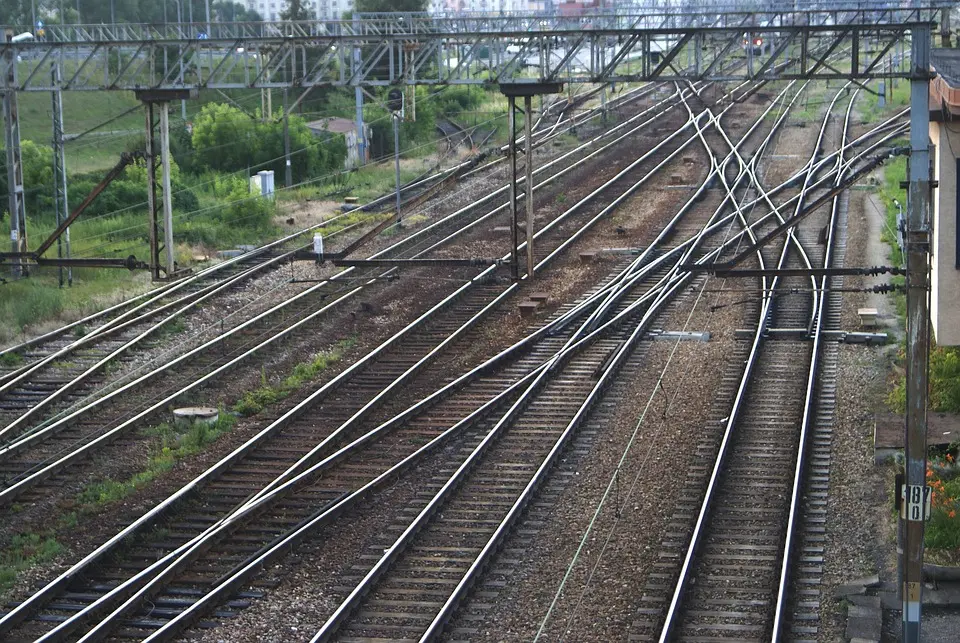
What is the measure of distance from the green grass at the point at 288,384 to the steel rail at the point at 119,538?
132 cm

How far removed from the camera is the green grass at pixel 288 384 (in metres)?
17.0

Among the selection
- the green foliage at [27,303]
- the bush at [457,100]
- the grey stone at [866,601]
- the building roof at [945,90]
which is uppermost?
the bush at [457,100]

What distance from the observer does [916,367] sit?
387 inches

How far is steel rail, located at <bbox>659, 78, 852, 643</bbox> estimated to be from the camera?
36.0 ft

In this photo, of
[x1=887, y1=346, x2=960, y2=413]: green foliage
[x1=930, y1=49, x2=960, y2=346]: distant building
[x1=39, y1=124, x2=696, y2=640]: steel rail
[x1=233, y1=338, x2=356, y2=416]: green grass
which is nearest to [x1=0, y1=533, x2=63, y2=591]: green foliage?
[x1=39, y1=124, x2=696, y2=640]: steel rail

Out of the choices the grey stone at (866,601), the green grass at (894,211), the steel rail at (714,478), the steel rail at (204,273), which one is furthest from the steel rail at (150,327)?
the green grass at (894,211)

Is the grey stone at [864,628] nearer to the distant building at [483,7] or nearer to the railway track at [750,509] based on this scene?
the railway track at [750,509]

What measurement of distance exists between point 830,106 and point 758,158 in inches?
483

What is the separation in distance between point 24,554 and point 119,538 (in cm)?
89

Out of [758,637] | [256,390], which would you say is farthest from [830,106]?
[758,637]

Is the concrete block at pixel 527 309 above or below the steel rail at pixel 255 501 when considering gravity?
above

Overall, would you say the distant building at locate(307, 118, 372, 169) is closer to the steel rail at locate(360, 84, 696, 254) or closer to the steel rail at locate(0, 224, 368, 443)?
the steel rail at locate(360, 84, 696, 254)

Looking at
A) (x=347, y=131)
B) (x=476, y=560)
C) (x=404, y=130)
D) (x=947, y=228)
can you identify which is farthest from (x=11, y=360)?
(x=404, y=130)

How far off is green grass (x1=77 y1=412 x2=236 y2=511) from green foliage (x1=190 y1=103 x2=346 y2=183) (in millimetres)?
20788
